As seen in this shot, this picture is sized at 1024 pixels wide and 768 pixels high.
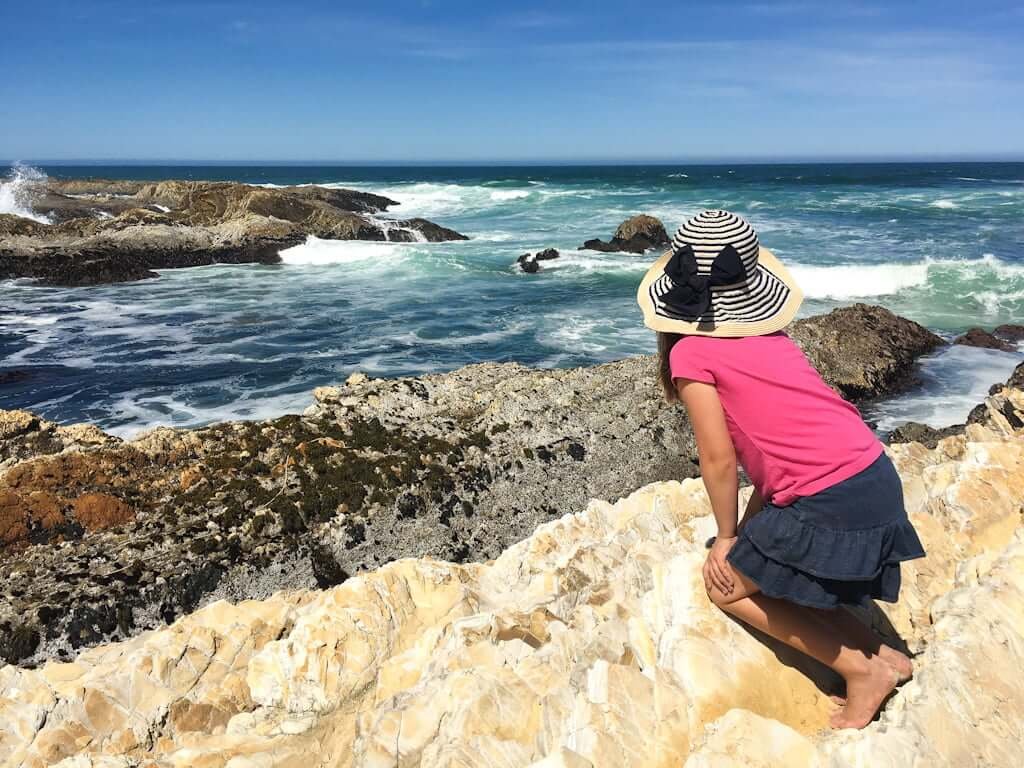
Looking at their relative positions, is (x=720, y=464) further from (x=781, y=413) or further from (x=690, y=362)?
(x=690, y=362)

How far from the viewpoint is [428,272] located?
26719 millimetres

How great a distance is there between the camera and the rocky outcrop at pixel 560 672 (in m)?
2.35

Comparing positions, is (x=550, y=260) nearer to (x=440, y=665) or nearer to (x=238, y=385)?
(x=238, y=385)

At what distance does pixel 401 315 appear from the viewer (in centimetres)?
1961

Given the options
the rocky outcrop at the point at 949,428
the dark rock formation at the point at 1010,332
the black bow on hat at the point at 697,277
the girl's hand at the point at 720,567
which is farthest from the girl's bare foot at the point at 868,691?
the dark rock formation at the point at 1010,332

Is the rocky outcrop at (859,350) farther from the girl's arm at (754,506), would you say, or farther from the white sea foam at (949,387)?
the girl's arm at (754,506)

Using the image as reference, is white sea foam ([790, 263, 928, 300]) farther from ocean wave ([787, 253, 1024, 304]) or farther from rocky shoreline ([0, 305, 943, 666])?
rocky shoreline ([0, 305, 943, 666])

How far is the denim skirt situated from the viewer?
236cm

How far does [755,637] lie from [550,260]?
26081mm

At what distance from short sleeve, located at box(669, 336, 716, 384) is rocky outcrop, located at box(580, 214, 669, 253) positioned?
29.6 meters

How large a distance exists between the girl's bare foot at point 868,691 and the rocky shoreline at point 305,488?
14.1ft

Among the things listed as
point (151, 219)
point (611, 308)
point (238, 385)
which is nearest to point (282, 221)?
point (151, 219)

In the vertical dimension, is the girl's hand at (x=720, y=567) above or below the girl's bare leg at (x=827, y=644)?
above

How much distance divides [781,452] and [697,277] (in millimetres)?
674
